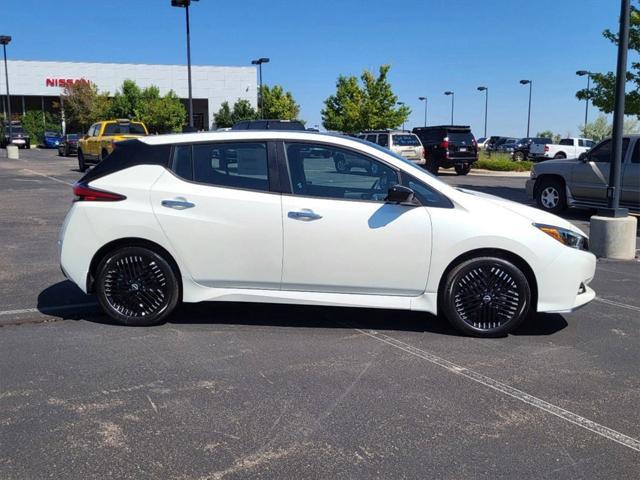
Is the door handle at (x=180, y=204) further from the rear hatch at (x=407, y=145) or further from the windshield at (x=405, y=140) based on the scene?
the windshield at (x=405, y=140)

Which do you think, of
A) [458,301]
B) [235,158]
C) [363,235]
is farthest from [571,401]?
[235,158]

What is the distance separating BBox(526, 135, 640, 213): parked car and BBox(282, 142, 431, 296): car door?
870 cm

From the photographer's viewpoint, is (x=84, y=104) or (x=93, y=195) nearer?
(x=93, y=195)

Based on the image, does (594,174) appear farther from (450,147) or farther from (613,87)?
(450,147)

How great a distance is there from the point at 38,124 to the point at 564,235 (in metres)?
67.6

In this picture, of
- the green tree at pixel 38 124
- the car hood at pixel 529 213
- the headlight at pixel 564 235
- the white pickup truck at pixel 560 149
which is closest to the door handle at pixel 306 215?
the car hood at pixel 529 213

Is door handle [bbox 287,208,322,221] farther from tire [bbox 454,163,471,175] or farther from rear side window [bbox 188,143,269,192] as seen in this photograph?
tire [bbox 454,163,471,175]

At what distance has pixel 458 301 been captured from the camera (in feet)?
17.1

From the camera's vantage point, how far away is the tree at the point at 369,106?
51438mm

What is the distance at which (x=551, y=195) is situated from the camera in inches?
543

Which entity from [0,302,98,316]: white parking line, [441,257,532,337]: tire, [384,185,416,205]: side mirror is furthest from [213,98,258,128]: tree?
[441,257,532,337]: tire

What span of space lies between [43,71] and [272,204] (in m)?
67.9

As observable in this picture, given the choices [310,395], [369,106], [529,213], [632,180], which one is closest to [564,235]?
[529,213]

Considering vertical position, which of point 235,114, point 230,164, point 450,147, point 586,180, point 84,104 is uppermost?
point 84,104
